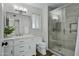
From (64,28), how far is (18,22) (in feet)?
2.87

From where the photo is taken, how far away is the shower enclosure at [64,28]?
1.50m

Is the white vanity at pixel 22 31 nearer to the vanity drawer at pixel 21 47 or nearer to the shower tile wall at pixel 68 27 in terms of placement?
the vanity drawer at pixel 21 47

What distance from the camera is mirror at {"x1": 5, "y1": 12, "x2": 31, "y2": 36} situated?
4.46 feet

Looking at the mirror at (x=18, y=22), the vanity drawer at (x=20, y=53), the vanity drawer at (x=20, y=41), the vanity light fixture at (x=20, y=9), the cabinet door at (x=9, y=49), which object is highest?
the vanity light fixture at (x=20, y=9)

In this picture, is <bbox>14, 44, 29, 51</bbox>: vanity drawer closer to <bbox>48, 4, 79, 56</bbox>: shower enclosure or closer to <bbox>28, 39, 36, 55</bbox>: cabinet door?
<bbox>28, 39, 36, 55</bbox>: cabinet door

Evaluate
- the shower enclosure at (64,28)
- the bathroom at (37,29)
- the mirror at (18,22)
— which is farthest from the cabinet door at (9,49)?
the shower enclosure at (64,28)

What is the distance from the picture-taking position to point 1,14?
1.33 meters

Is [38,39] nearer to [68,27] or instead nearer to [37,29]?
[37,29]

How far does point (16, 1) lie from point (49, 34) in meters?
0.87

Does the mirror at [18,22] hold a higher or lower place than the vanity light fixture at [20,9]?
lower

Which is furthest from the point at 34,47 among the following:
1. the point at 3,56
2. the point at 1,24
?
the point at 1,24

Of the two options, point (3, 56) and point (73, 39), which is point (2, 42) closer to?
point (3, 56)

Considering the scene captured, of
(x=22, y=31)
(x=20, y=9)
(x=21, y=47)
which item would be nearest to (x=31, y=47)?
(x=21, y=47)

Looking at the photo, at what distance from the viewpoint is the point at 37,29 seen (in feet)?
4.75
